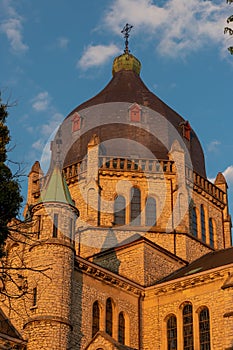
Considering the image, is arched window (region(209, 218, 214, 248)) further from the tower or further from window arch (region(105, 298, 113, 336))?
the tower

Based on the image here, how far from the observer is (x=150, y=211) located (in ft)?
133

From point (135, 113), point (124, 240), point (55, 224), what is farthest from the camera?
point (135, 113)

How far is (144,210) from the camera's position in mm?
40562

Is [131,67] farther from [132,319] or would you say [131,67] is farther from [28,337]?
[28,337]

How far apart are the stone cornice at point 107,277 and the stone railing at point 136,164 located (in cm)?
940

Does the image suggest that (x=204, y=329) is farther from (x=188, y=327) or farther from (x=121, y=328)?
Result: (x=121, y=328)

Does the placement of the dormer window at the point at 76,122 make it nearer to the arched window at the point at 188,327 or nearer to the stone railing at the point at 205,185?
the stone railing at the point at 205,185

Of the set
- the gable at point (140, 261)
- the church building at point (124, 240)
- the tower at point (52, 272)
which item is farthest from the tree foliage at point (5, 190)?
the gable at point (140, 261)

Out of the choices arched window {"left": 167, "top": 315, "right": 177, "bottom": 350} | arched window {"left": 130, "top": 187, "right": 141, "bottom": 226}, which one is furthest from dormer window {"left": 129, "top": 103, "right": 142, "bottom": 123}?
arched window {"left": 167, "top": 315, "right": 177, "bottom": 350}

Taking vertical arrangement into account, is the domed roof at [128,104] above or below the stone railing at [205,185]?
above

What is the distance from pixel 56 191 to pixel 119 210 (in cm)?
844

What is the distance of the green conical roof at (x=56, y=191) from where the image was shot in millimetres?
32250

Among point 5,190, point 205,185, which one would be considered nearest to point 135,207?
point 205,185

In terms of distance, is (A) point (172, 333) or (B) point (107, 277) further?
(A) point (172, 333)
